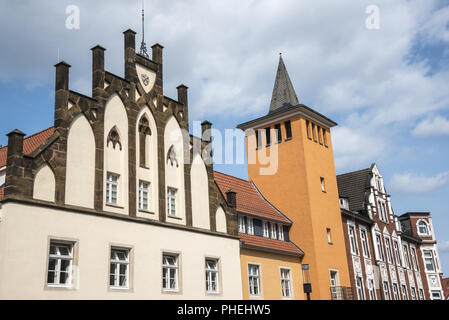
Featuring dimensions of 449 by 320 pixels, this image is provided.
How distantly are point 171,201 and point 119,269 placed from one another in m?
4.39

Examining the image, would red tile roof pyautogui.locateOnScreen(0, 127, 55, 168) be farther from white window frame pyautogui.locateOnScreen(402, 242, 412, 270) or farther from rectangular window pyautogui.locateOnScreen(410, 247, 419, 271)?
rectangular window pyautogui.locateOnScreen(410, 247, 419, 271)

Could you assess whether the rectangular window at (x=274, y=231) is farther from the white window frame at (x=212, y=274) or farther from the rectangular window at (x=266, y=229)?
the white window frame at (x=212, y=274)

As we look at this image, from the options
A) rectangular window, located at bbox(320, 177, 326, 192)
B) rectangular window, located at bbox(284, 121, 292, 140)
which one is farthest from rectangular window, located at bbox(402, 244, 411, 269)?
rectangular window, located at bbox(284, 121, 292, 140)

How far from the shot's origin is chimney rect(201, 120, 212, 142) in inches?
1026

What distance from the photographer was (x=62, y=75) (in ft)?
64.3

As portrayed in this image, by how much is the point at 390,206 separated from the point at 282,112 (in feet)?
55.2

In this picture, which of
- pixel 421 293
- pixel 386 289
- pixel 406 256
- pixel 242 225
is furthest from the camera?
pixel 421 293

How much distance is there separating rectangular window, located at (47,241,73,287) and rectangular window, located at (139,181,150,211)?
4023 mm

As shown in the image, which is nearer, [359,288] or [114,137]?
[114,137]

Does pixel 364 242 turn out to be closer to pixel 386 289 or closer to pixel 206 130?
pixel 386 289

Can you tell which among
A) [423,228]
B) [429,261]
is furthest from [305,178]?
[423,228]

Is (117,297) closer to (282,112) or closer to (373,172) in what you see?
(282,112)

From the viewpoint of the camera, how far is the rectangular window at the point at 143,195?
2148 cm

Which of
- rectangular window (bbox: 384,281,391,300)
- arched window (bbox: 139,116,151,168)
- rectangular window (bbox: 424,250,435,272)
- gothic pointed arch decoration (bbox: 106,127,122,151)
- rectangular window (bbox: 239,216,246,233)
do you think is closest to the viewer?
gothic pointed arch decoration (bbox: 106,127,122,151)
